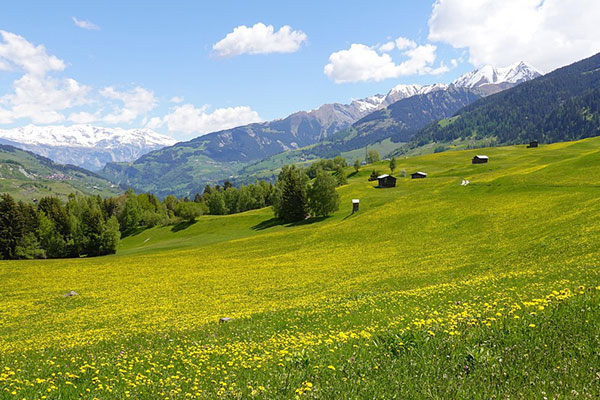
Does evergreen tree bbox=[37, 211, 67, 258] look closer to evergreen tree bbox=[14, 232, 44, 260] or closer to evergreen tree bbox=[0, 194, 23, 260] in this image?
evergreen tree bbox=[14, 232, 44, 260]

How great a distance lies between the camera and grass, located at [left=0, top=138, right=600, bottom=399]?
304 inches

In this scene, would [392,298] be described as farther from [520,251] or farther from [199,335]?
[520,251]

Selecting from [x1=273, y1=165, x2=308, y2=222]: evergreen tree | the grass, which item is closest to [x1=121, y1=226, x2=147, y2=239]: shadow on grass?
[x1=273, y1=165, x2=308, y2=222]: evergreen tree

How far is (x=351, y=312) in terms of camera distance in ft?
61.6

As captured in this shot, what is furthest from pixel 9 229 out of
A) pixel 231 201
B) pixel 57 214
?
pixel 231 201

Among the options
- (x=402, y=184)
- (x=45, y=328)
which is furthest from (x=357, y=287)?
(x=402, y=184)

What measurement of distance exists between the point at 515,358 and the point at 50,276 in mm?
66754

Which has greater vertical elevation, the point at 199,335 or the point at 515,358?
the point at 515,358

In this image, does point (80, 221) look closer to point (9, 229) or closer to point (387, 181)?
point (9, 229)

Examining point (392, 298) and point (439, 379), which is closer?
point (439, 379)

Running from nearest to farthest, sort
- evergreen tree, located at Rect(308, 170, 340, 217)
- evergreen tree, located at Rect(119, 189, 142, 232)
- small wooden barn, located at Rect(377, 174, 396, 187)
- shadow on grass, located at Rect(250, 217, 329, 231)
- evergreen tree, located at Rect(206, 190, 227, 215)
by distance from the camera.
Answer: evergreen tree, located at Rect(308, 170, 340, 217), shadow on grass, located at Rect(250, 217, 329, 231), small wooden barn, located at Rect(377, 174, 396, 187), evergreen tree, located at Rect(119, 189, 142, 232), evergreen tree, located at Rect(206, 190, 227, 215)

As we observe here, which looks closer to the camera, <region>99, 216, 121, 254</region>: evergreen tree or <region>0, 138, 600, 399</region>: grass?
<region>0, 138, 600, 399</region>: grass

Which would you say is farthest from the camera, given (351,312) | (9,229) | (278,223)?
(278,223)

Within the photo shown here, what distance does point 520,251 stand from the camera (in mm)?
32875
